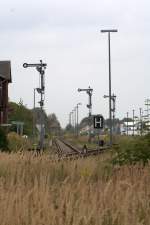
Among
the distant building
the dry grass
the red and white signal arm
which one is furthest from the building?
the dry grass

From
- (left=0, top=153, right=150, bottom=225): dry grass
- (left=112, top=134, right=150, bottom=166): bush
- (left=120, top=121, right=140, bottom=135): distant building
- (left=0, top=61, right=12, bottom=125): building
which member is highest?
(left=0, top=61, right=12, bottom=125): building

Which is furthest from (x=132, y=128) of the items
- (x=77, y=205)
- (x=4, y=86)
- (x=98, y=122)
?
(x=4, y=86)

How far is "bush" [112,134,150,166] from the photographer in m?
16.8

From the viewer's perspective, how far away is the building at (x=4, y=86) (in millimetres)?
85725

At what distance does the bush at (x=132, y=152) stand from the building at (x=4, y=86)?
65.8 metres

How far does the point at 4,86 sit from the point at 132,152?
7357cm

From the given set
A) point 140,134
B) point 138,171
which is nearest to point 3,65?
point 140,134

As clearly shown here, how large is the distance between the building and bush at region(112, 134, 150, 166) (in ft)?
216

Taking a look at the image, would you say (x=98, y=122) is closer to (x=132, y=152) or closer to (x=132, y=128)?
(x=132, y=128)

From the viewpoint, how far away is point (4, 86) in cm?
8994

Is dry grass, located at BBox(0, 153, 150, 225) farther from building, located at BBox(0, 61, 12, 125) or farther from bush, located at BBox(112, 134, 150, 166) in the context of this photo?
building, located at BBox(0, 61, 12, 125)

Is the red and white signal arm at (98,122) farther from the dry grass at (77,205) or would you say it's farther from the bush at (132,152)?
the dry grass at (77,205)

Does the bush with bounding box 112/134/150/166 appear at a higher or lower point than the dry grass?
higher

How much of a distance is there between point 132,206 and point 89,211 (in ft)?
2.26
